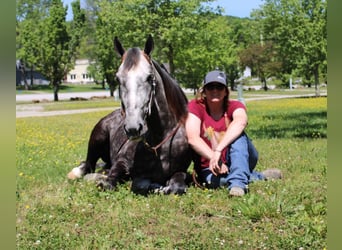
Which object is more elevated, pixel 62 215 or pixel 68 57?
pixel 68 57

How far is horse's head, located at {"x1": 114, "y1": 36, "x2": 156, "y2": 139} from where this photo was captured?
402cm

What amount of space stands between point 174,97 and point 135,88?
3.20 ft

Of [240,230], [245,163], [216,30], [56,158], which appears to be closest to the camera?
[240,230]

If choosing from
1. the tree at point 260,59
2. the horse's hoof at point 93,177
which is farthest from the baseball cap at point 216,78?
the tree at point 260,59

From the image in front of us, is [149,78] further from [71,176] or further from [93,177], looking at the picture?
[71,176]

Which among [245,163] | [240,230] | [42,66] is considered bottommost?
[240,230]

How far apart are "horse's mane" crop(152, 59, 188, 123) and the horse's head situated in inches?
20.1

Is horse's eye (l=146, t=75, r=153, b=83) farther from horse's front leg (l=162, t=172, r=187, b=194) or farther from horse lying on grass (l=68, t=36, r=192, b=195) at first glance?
horse's front leg (l=162, t=172, r=187, b=194)

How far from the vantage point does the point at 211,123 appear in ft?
16.9

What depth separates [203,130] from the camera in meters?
5.12

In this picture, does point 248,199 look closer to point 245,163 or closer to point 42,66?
point 245,163

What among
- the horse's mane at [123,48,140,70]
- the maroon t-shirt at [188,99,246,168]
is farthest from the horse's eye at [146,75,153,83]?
the maroon t-shirt at [188,99,246,168]

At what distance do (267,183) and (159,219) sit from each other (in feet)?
5.49
